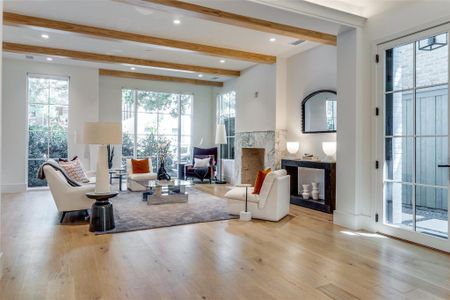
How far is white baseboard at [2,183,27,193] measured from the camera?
23.5 ft

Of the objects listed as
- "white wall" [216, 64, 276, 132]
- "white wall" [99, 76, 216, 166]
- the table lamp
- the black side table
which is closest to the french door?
"white wall" [216, 64, 276, 132]

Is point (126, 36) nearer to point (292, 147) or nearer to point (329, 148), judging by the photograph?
point (292, 147)

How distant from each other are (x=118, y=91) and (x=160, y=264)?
23.2 ft

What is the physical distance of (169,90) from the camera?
969cm

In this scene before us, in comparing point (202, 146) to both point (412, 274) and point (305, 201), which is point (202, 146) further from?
point (412, 274)

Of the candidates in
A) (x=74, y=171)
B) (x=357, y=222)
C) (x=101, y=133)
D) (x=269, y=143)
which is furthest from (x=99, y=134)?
(x=269, y=143)

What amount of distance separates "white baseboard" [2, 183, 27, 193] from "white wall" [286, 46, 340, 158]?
6.34 m

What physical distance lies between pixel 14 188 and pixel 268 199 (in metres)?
6.20

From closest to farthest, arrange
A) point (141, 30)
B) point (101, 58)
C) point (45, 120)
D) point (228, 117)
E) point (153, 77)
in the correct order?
1. point (141, 30)
2. point (101, 58)
3. point (45, 120)
4. point (153, 77)
5. point (228, 117)

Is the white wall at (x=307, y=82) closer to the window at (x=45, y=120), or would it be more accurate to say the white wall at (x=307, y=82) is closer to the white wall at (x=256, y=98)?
the white wall at (x=256, y=98)

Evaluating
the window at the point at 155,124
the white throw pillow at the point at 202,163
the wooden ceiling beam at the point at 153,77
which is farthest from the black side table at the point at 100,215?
the wooden ceiling beam at the point at 153,77

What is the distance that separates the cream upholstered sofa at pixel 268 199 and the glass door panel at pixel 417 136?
1401 mm

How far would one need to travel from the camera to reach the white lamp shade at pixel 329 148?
5.43 meters

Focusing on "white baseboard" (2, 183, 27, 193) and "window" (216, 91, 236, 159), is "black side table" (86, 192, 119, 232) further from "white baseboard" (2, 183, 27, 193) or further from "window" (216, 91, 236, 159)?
"window" (216, 91, 236, 159)
